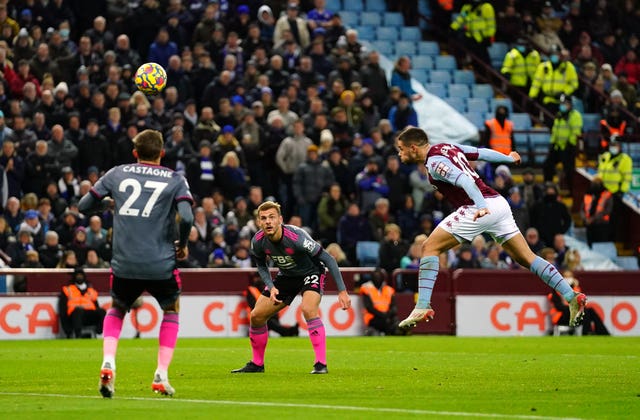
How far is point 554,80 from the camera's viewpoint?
33.3 m

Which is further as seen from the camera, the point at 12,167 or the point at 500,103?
the point at 500,103

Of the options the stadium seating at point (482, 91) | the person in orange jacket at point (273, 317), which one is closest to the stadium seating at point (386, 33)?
the stadium seating at point (482, 91)

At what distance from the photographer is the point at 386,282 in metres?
26.7

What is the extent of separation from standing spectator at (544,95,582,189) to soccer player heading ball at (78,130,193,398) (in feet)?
68.3

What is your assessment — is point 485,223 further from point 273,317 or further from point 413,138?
point 273,317

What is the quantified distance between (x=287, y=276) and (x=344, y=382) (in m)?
2.06

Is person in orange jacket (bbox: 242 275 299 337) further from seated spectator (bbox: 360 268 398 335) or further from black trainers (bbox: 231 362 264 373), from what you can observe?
black trainers (bbox: 231 362 264 373)

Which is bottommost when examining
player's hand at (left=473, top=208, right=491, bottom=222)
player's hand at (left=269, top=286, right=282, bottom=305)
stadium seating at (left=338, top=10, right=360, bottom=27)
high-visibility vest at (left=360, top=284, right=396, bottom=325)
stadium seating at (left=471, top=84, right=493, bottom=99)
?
high-visibility vest at (left=360, top=284, right=396, bottom=325)

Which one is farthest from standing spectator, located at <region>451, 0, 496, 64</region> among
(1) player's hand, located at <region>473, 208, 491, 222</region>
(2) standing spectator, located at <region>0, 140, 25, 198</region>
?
(1) player's hand, located at <region>473, 208, 491, 222</region>

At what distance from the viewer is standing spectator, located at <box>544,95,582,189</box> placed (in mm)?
31500

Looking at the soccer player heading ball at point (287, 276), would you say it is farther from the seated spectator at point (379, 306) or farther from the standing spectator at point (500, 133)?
the standing spectator at point (500, 133)

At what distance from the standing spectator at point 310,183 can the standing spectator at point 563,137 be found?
6.20 meters

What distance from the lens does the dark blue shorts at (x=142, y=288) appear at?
11.7 meters

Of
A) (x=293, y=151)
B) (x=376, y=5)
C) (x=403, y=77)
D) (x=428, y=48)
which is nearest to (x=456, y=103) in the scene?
(x=428, y=48)
